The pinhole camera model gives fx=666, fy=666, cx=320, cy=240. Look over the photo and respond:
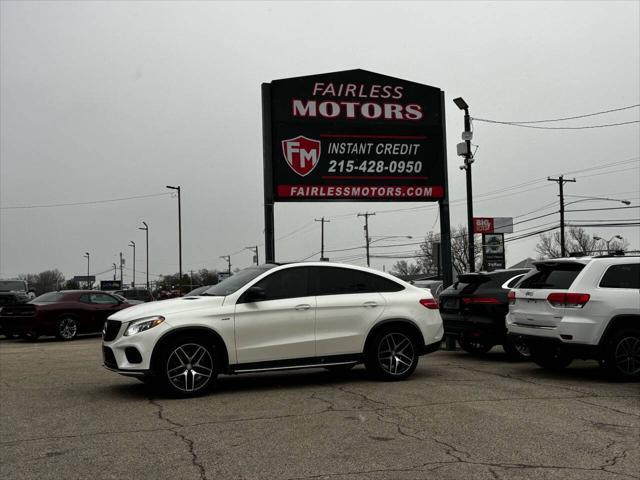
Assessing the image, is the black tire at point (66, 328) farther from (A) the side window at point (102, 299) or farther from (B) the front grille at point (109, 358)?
(B) the front grille at point (109, 358)

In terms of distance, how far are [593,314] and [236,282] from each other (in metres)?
4.96

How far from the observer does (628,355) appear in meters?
9.34

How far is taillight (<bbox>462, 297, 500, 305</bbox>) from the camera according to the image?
11883mm

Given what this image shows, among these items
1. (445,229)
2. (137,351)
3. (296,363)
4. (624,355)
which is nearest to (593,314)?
(624,355)

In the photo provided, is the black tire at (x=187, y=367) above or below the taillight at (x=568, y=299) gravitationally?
below

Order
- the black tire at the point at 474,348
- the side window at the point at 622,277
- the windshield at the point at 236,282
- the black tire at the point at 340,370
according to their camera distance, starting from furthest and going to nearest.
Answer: the black tire at the point at 474,348 < the black tire at the point at 340,370 < the side window at the point at 622,277 < the windshield at the point at 236,282

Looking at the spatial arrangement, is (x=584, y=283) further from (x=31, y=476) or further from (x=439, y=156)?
(x=439, y=156)

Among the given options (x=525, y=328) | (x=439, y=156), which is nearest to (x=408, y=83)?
(x=439, y=156)

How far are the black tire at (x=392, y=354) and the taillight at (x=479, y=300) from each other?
2.91 m

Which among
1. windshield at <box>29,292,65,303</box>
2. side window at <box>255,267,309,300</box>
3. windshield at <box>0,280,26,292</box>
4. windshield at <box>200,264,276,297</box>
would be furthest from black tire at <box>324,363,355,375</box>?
windshield at <box>0,280,26,292</box>

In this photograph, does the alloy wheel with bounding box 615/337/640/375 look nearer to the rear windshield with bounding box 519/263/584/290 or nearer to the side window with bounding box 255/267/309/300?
the rear windshield with bounding box 519/263/584/290

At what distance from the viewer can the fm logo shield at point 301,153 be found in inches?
682

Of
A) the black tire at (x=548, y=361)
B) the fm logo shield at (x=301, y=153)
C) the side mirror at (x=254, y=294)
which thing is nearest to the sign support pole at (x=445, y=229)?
the fm logo shield at (x=301, y=153)

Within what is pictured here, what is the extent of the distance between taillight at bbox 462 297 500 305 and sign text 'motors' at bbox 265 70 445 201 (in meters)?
6.10
